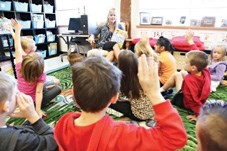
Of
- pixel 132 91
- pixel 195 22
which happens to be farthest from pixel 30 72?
pixel 195 22

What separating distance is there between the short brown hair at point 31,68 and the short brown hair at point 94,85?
125 cm

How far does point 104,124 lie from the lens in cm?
72

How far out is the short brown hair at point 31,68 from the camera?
1.83 m

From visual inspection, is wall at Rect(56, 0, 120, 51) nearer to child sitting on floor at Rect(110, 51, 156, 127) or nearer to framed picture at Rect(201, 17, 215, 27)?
framed picture at Rect(201, 17, 215, 27)

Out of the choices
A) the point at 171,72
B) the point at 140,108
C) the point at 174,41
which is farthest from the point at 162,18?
the point at 140,108

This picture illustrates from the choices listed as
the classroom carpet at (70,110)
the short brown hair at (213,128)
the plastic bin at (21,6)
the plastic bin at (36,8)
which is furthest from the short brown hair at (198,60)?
the plastic bin at (36,8)

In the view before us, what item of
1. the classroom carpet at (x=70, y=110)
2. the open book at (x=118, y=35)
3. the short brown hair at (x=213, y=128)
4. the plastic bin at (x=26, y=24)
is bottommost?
the classroom carpet at (x=70, y=110)

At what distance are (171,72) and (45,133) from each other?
1974 millimetres

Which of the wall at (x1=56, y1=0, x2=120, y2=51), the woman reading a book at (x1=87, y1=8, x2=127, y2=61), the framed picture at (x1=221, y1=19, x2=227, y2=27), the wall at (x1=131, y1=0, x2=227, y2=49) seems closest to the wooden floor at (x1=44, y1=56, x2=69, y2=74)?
the wall at (x1=56, y1=0, x2=120, y2=51)

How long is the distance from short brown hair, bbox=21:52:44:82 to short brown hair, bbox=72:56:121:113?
1.25 meters

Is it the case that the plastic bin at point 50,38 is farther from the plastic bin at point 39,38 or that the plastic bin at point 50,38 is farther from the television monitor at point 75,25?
the television monitor at point 75,25

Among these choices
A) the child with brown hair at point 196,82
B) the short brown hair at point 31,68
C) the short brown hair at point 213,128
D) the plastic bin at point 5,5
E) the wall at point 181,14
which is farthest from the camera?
the plastic bin at point 5,5

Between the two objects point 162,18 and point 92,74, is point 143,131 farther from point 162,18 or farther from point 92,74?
point 162,18

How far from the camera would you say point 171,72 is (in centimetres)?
254
